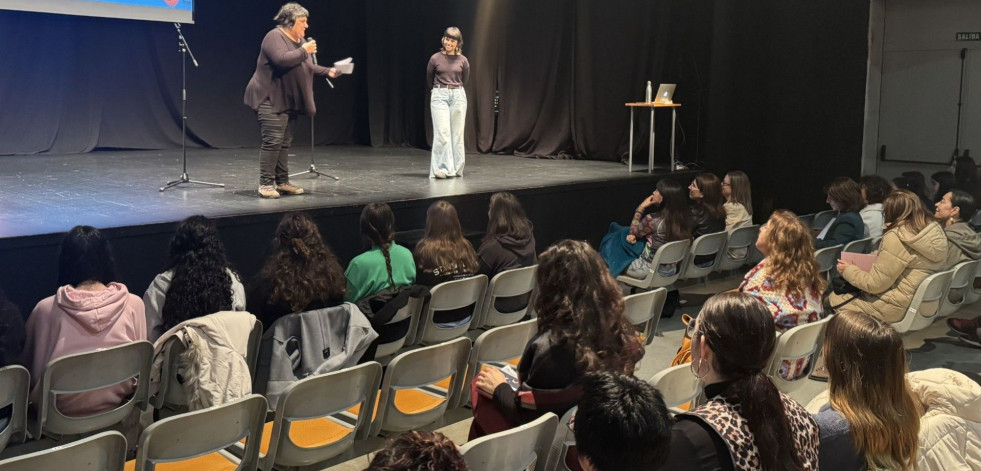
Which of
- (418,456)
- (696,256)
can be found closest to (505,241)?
(696,256)

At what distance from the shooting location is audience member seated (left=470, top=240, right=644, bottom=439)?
106 inches

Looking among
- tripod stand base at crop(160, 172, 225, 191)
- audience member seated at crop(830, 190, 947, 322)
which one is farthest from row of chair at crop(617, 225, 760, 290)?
tripod stand base at crop(160, 172, 225, 191)

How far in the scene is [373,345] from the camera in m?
3.82

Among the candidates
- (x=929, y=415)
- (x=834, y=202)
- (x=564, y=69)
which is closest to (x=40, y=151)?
(x=564, y=69)

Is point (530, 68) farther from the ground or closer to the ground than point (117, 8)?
closer to the ground

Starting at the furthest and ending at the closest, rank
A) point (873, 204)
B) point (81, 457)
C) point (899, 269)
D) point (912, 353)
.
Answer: point (873, 204), point (912, 353), point (899, 269), point (81, 457)

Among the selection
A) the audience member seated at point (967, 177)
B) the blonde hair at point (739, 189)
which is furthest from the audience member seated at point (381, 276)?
the audience member seated at point (967, 177)

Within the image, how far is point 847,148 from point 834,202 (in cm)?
283

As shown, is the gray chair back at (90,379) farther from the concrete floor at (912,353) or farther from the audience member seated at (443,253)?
the audience member seated at (443,253)

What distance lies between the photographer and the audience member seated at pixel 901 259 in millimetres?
4738

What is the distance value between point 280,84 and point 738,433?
Answer: 4903mm

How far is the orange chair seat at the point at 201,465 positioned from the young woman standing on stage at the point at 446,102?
17.1 ft

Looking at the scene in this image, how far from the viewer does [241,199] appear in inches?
242

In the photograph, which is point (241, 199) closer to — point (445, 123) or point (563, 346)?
point (445, 123)
